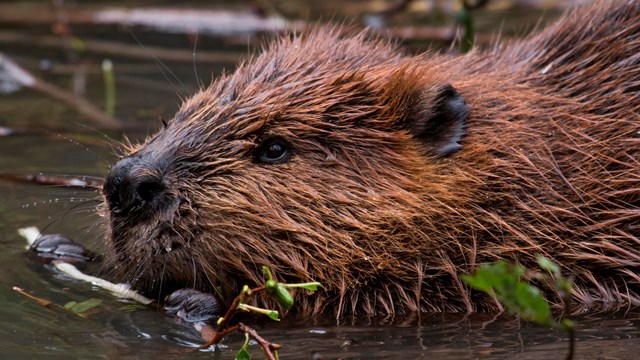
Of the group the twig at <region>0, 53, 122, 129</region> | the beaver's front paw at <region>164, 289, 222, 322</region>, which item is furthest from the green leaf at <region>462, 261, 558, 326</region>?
the twig at <region>0, 53, 122, 129</region>

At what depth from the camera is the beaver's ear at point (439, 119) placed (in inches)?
150

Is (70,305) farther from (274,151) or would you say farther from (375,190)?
(375,190)

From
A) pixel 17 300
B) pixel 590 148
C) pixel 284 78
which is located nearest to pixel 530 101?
pixel 590 148

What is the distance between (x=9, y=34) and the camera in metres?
9.37

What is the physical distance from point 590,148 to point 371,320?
1034mm

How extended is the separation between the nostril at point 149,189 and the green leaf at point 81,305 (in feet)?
1.55

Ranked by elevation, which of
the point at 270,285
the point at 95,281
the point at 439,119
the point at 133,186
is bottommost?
the point at 270,285

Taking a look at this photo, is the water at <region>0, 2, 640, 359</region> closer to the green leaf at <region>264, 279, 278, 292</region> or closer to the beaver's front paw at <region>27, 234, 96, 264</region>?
the beaver's front paw at <region>27, 234, 96, 264</region>

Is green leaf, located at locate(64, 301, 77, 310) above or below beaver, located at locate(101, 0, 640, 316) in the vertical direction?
below

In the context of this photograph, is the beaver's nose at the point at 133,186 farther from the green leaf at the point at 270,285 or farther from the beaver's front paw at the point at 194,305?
the green leaf at the point at 270,285

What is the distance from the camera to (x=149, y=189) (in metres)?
3.55

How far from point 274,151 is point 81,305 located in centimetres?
85

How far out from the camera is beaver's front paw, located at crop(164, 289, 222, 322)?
3.54 m

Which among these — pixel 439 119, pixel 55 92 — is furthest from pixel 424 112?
pixel 55 92
